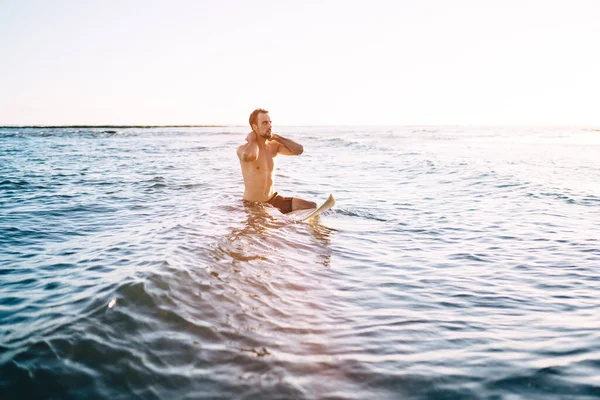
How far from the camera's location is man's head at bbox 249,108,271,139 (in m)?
8.80

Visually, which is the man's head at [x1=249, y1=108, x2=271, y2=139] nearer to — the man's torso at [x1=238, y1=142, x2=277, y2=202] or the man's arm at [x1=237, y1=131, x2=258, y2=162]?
the man's arm at [x1=237, y1=131, x2=258, y2=162]

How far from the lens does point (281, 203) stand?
394 inches

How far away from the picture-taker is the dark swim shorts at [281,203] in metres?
9.88

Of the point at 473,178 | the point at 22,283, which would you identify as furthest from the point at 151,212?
the point at 473,178

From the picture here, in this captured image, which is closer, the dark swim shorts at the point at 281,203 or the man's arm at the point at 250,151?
the man's arm at the point at 250,151

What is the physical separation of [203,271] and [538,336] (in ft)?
12.2

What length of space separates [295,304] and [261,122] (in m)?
5.03

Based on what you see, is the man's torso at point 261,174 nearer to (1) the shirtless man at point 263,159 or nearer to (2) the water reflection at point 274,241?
(1) the shirtless man at point 263,159

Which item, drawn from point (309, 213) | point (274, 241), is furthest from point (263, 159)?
point (274, 241)

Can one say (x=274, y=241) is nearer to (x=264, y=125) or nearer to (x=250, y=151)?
(x=250, y=151)

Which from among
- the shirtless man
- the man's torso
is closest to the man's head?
the shirtless man

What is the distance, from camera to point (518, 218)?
9.75m

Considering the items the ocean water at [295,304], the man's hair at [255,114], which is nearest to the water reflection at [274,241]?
the ocean water at [295,304]

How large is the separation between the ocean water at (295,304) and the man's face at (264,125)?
1708 mm
